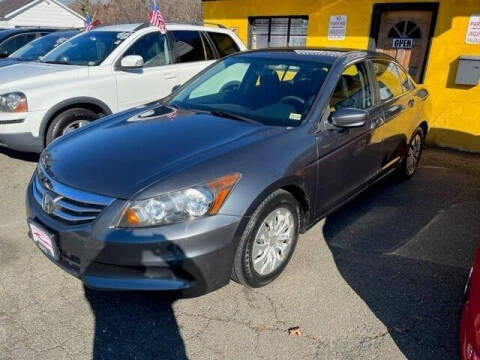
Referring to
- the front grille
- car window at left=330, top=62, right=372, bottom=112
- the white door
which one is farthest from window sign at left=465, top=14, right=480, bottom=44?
the front grille

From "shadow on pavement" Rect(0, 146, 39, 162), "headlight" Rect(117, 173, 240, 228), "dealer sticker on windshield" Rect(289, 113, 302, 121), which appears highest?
"dealer sticker on windshield" Rect(289, 113, 302, 121)

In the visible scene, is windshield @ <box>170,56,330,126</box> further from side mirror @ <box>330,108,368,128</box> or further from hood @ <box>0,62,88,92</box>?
hood @ <box>0,62,88,92</box>

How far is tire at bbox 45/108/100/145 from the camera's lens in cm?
491

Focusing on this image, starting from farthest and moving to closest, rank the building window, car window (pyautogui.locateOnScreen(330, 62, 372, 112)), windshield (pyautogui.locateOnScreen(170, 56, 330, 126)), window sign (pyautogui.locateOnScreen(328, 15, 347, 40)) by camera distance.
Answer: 1. the building window
2. window sign (pyautogui.locateOnScreen(328, 15, 347, 40))
3. car window (pyautogui.locateOnScreen(330, 62, 372, 112))
4. windshield (pyautogui.locateOnScreen(170, 56, 330, 126))

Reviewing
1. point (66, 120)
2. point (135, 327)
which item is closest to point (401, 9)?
point (66, 120)

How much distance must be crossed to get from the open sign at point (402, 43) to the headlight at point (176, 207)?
19.5ft

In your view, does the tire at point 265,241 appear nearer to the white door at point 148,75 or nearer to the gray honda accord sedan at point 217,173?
the gray honda accord sedan at point 217,173

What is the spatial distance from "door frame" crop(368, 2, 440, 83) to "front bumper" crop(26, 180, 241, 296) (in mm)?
5744

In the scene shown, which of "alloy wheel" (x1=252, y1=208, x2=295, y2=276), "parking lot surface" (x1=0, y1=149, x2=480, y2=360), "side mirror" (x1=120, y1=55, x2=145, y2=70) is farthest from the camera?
"side mirror" (x1=120, y1=55, x2=145, y2=70)

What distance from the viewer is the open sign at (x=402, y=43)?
272 inches

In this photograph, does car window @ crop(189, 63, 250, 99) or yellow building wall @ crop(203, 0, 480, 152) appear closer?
car window @ crop(189, 63, 250, 99)

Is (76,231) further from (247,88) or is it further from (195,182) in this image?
(247,88)

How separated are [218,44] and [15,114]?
135 inches

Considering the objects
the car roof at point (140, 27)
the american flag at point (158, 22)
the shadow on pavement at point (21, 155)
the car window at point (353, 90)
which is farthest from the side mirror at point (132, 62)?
the car window at point (353, 90)
